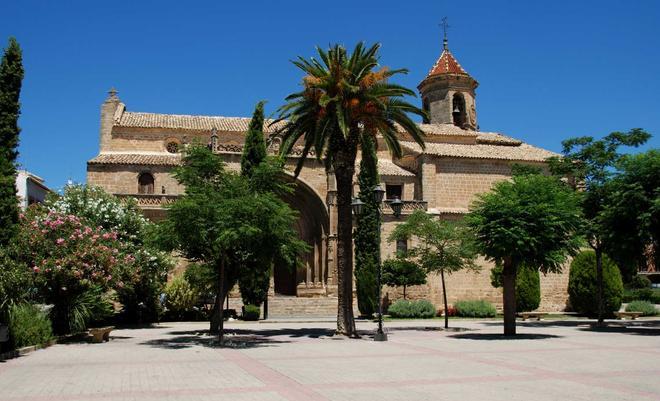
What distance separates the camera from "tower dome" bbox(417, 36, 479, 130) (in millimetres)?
48500

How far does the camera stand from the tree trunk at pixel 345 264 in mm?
21109

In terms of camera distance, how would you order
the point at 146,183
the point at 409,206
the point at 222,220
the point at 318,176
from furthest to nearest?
the point at 318,176
the point at 409,206
the point at 146,183
the point at 222,220

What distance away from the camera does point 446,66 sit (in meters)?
49.7

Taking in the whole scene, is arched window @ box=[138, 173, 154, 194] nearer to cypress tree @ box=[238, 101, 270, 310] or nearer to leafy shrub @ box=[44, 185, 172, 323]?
cypress tree @ box=[238, 101, 270, 310]

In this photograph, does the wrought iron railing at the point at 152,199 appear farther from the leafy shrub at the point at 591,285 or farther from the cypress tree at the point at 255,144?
the leafy shrub at the point at 591,285

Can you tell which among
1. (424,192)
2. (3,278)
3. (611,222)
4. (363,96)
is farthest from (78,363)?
(424,192)

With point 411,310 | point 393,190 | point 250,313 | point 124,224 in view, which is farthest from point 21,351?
point 393,190

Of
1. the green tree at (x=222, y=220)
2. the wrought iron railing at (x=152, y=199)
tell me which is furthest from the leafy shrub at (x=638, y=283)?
the green tree at (x=222, y=220)

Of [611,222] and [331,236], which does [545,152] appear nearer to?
[331,236]

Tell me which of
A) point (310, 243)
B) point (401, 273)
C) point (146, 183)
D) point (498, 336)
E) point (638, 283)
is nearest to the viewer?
point (498, 336)

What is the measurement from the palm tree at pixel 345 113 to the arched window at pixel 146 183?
1755cm

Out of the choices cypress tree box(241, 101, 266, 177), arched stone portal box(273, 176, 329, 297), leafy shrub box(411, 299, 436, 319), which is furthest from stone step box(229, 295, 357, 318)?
cypress tree box(241, 101, 266, 177)

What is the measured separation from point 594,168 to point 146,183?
2583 cm

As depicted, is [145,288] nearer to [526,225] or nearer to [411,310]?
[411,310]
